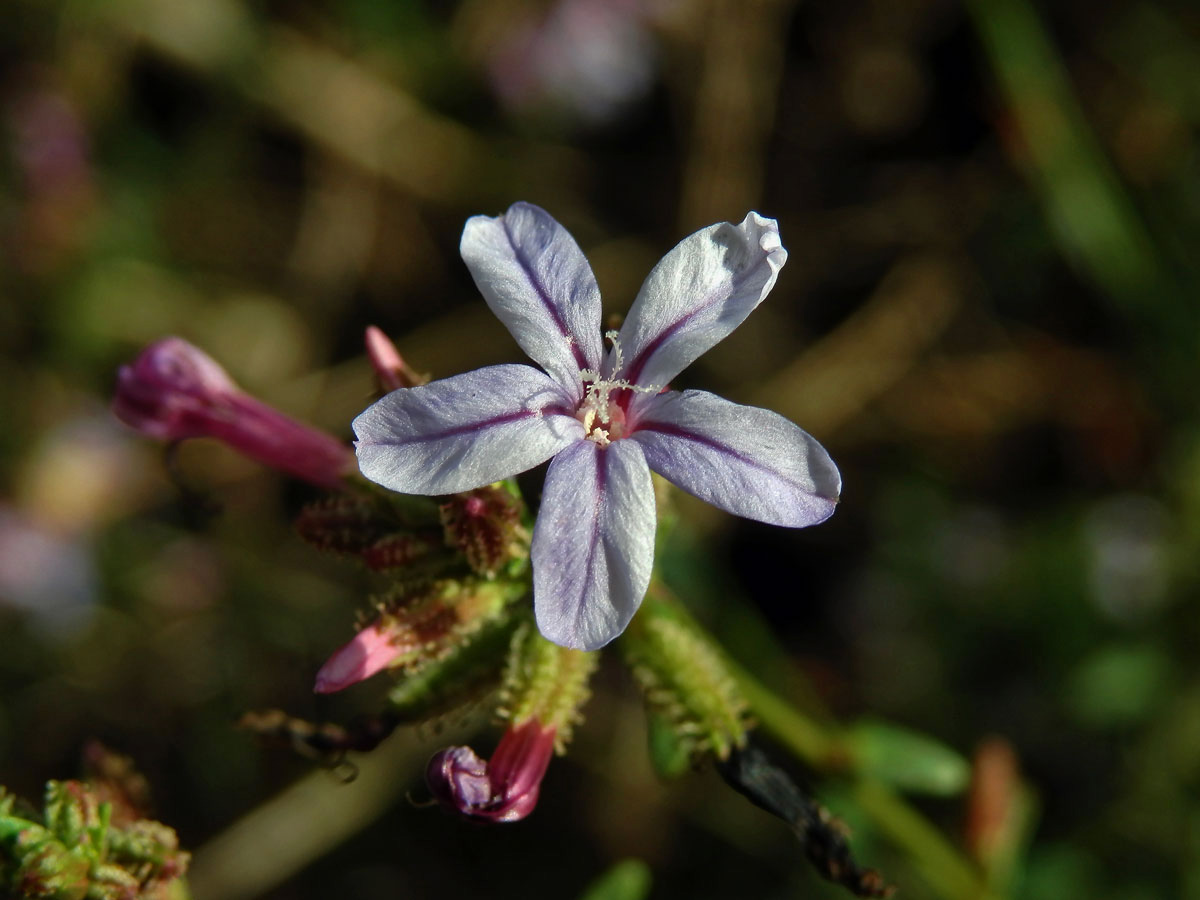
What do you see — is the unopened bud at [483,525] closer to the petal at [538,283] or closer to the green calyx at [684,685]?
the petal at [538,283]

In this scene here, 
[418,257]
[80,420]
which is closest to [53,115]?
[80,420]

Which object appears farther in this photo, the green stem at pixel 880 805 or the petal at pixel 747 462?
the green stem at pixel 880 805

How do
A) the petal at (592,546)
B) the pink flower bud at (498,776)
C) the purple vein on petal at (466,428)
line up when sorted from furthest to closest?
the pink flower bud at (498,776) → the purple vein on petal at (466,428) → the petal at (592,546)

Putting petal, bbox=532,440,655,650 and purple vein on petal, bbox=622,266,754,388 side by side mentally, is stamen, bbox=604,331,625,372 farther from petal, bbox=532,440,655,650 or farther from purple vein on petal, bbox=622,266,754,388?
petal, bbox=532,440,655,650

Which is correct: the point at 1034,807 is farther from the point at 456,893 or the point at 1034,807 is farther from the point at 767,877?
the point at 456,893

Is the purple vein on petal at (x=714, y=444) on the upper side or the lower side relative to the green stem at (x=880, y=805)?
upper

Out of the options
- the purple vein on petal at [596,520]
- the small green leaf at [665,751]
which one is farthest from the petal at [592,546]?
the small green leaf at [665,751]

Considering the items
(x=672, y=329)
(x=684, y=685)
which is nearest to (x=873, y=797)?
(x=684, y=685)

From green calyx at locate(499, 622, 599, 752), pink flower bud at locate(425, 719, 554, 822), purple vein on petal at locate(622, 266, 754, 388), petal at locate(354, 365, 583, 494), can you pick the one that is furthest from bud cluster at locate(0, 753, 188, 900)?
purple vein on petal at locate(622, 266, 754, 388)
